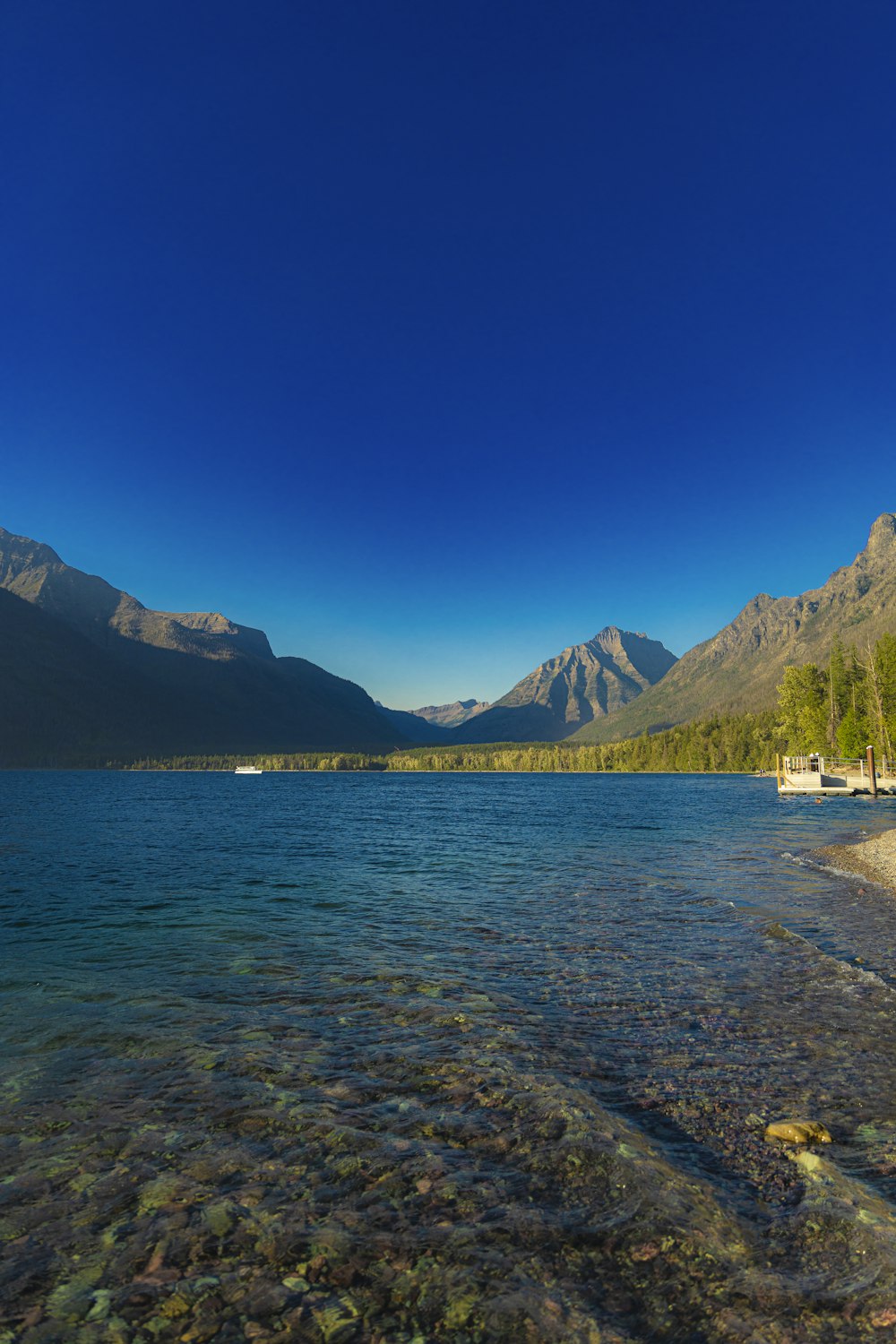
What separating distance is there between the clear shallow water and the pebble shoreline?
7.55 meters

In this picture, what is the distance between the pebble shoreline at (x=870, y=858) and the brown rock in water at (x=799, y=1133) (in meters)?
24.0

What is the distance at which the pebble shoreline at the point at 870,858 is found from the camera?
32000 mm

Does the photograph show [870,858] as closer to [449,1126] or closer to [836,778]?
[449,1126]

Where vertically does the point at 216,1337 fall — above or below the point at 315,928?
above

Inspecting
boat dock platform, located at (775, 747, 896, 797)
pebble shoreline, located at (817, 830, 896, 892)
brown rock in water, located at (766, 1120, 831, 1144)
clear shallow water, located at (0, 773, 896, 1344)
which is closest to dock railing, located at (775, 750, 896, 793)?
boat dock platform, located at (775, 747, 896, 797)

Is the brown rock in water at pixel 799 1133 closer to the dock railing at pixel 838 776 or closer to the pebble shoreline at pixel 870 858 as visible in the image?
the pebble shoreline at pixel 870 858

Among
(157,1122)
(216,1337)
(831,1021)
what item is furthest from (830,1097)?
(157,1122)

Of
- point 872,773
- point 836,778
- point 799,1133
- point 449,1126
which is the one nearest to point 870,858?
point 799,1133

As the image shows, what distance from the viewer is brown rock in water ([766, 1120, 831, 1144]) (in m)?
9.28

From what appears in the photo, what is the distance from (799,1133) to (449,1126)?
508 cm

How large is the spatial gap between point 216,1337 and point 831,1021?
43.2 feet

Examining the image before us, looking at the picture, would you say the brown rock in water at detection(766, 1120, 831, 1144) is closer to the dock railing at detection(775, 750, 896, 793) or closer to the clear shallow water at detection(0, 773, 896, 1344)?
the clear shallow water at detection(0, 773, 896, 1344)

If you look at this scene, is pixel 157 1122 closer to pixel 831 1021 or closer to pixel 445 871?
pixel 831 1021

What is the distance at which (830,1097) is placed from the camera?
34.5 feet
